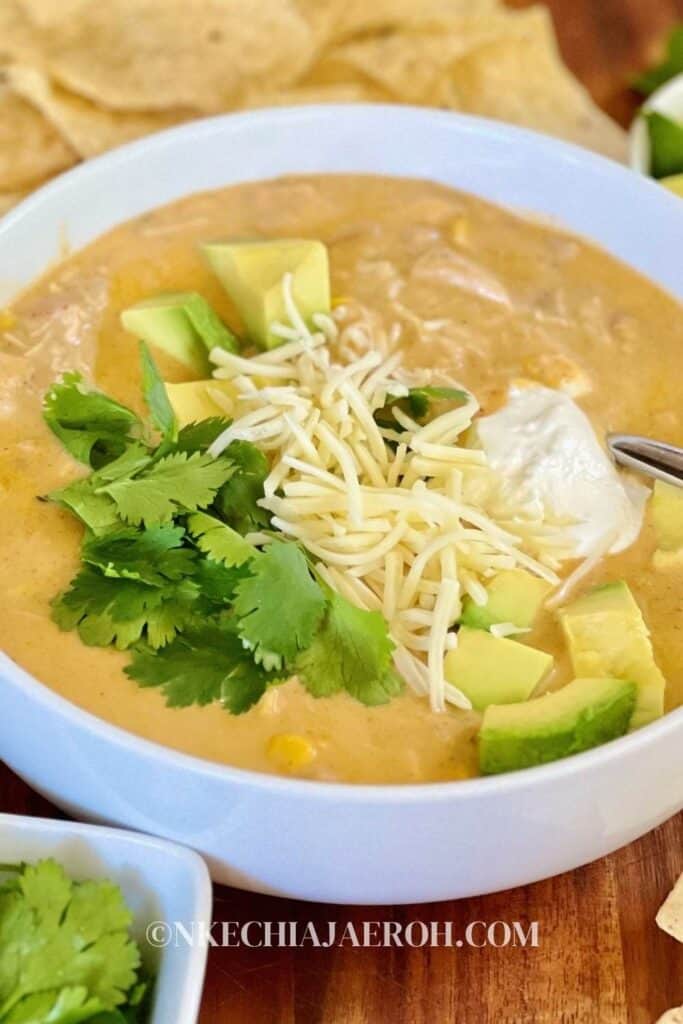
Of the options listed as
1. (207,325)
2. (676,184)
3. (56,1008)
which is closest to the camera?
(56,1008)

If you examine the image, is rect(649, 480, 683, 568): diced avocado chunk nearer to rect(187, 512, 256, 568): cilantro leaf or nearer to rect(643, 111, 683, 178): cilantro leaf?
rect(187, 512, 256, 568): cilantro leaf

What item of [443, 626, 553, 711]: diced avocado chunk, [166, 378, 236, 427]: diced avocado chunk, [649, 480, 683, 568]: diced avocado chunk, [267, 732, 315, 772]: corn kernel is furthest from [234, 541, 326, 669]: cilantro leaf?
[649, 480, 683, 568]: diced avocado chunk

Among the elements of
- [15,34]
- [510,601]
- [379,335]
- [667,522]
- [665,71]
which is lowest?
[665,71]

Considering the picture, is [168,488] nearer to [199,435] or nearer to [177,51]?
[199,435]

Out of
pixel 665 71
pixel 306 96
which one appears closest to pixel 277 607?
pixel 306 96

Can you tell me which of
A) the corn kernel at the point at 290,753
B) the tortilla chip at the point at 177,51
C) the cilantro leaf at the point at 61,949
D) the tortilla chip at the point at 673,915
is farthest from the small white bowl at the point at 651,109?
the cilantro leaf at the point at 61,949

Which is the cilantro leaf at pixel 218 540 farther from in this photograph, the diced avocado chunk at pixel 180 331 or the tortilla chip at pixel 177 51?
the tortilla chip at pixel 177 51

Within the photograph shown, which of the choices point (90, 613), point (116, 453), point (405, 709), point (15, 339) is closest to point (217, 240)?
point (15, 339)
